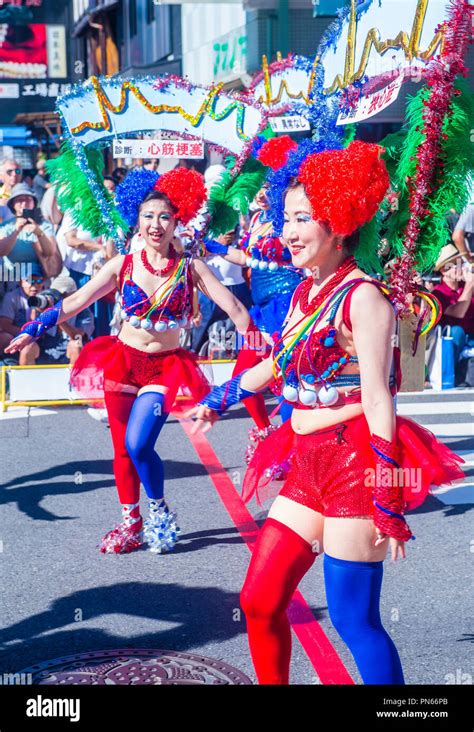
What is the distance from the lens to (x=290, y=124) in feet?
29.2

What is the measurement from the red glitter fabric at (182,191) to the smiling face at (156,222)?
0.06 metres

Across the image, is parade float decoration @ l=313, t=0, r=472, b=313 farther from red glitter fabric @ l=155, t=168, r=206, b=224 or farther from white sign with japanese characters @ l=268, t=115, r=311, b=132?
white sign with japanese characters @ l=268, t=115, r=311, b=132

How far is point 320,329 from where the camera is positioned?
324cm

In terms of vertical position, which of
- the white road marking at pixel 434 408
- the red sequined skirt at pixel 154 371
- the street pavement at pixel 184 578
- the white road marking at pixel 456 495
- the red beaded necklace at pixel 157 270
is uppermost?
the red beaded necklace at pixel 157 270

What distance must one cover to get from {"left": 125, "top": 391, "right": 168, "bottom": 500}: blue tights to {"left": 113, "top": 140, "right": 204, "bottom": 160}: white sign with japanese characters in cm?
326

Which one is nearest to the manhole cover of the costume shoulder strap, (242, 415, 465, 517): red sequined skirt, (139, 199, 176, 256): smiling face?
(242, 415, 465, 517): red sequined skirt

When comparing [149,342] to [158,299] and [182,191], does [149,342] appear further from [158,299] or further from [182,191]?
[182,191]

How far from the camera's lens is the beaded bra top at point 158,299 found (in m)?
5.46

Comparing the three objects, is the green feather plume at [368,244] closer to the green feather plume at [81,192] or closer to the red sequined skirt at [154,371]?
the red sequined skirt at [154,371]

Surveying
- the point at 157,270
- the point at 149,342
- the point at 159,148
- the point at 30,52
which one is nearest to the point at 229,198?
the point at 159,148

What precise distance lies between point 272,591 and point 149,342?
2610 millimetres

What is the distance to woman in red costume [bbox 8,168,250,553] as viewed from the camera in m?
5.42

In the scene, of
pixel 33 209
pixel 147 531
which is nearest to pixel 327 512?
pixel 147 531

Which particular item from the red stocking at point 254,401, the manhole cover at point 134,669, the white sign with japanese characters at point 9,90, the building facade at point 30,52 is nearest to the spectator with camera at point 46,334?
the red stocking at point 254,401
